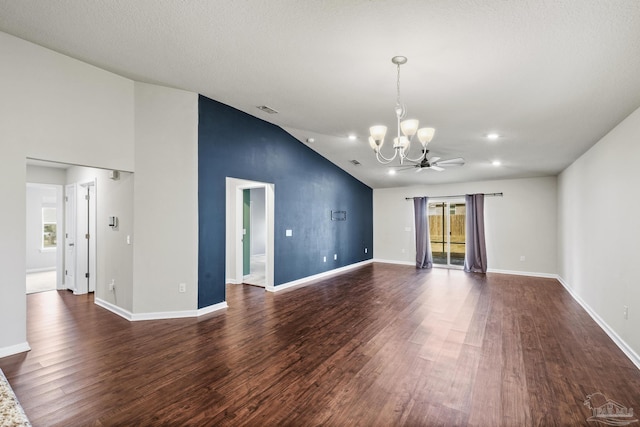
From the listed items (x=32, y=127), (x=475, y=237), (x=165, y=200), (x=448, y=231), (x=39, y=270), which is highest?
(x=32, y=127)

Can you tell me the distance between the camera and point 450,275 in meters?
7.16

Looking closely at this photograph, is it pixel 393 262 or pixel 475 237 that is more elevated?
pixel 475 237

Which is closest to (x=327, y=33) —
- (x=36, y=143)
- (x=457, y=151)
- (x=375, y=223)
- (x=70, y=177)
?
(x=36, y=143)

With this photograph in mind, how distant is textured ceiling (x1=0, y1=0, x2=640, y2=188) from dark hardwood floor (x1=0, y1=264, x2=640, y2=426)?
2614mm

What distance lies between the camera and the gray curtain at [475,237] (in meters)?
7.52

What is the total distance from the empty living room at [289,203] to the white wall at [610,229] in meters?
0.04

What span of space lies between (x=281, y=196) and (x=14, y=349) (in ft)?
13.2

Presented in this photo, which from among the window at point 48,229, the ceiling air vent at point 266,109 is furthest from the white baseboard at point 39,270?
the ceiling air vent at point 266,109

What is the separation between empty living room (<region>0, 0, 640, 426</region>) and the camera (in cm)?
218

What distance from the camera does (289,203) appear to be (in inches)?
234

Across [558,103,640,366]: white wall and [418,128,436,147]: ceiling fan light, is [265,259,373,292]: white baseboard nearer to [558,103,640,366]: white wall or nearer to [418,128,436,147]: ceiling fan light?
[418,128,436,147]: ceiling fan light

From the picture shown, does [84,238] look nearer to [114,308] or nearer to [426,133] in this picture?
[114,308]

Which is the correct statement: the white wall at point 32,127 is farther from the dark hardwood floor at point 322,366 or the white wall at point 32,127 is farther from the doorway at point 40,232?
the doorway at point 40,232

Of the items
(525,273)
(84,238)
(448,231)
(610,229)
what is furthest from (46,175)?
(525,273)
